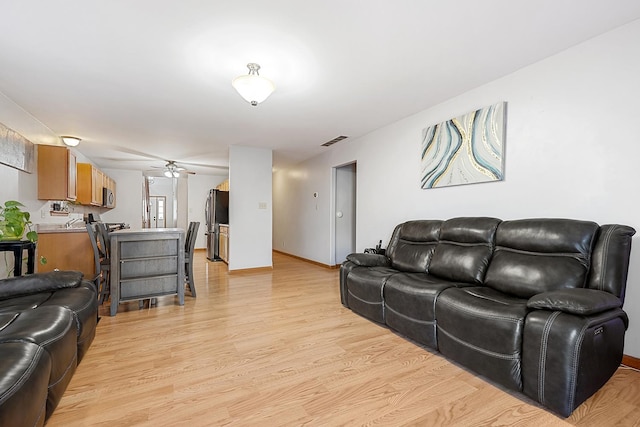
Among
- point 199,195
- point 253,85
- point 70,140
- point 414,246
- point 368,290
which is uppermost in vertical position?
point 70,140

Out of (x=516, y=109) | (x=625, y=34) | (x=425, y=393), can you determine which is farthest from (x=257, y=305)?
(x=625, y=34)

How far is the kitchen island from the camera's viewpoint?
300 centimetres

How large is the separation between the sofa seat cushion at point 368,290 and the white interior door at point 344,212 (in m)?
2.58

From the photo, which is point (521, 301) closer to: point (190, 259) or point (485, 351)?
point (485, 351)

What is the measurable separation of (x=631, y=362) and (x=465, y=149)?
2.09 meters

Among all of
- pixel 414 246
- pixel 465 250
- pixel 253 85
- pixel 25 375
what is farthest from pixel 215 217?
pixel 25 375

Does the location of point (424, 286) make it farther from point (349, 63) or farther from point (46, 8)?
point (46, 8)

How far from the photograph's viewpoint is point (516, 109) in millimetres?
2578

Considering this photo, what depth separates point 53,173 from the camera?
383cm

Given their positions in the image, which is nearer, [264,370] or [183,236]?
[264,370]

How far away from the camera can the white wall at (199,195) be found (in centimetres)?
829

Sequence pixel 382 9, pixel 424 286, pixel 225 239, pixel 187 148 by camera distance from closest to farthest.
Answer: pixel 382 9
pixel 424 286
pixel 187 148
pixel 225 239

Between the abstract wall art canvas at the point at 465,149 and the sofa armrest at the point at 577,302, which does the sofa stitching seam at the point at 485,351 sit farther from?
the abstract wall art canvas at the point at 465,149

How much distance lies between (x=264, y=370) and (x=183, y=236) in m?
2.03
